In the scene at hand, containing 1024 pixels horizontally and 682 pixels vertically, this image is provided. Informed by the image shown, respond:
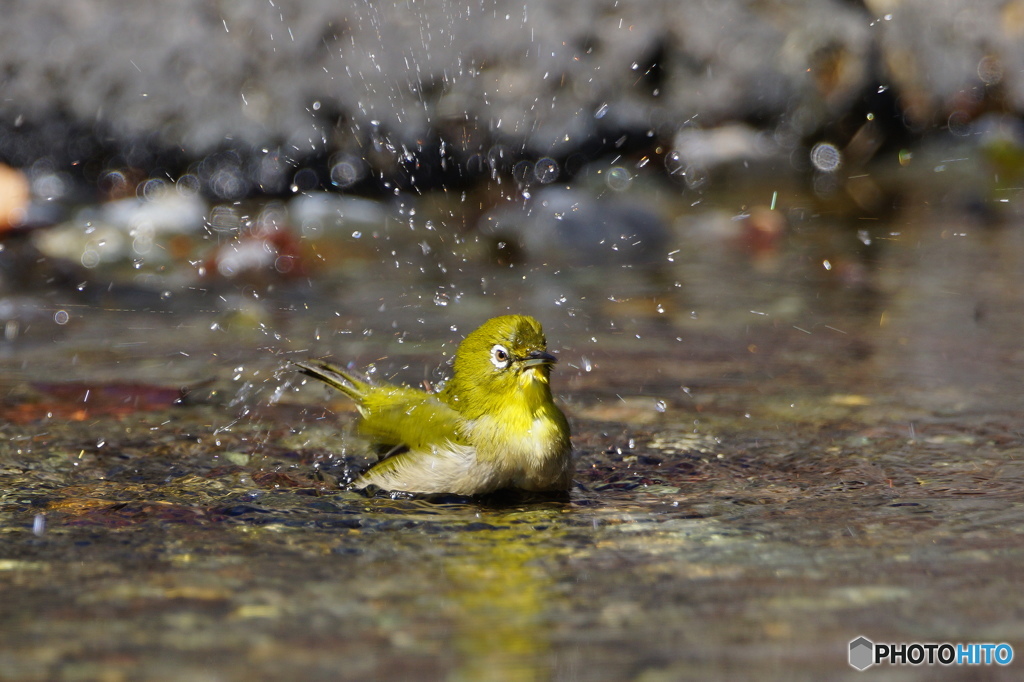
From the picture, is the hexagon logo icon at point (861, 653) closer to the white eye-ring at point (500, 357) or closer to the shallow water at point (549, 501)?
the shallow water at point (549, 501)

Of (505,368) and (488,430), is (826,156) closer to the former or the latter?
(505,368)

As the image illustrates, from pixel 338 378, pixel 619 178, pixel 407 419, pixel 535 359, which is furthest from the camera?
pixel 619 178

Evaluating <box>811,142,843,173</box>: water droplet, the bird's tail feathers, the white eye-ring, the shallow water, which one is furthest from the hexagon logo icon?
<box>811,142,843,173</box>: water droplet

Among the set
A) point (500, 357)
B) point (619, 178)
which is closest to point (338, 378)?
point (500, 357)

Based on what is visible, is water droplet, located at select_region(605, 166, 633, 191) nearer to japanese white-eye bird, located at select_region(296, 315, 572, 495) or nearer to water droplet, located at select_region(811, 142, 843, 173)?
water droplet, located at select_region(811, 142, 843, 173)

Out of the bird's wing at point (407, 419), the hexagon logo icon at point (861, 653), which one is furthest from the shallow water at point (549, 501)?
the bird's wing at point (407, 419)

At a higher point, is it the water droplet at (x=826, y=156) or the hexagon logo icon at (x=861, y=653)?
the water droplet at (x=826, y=156)
